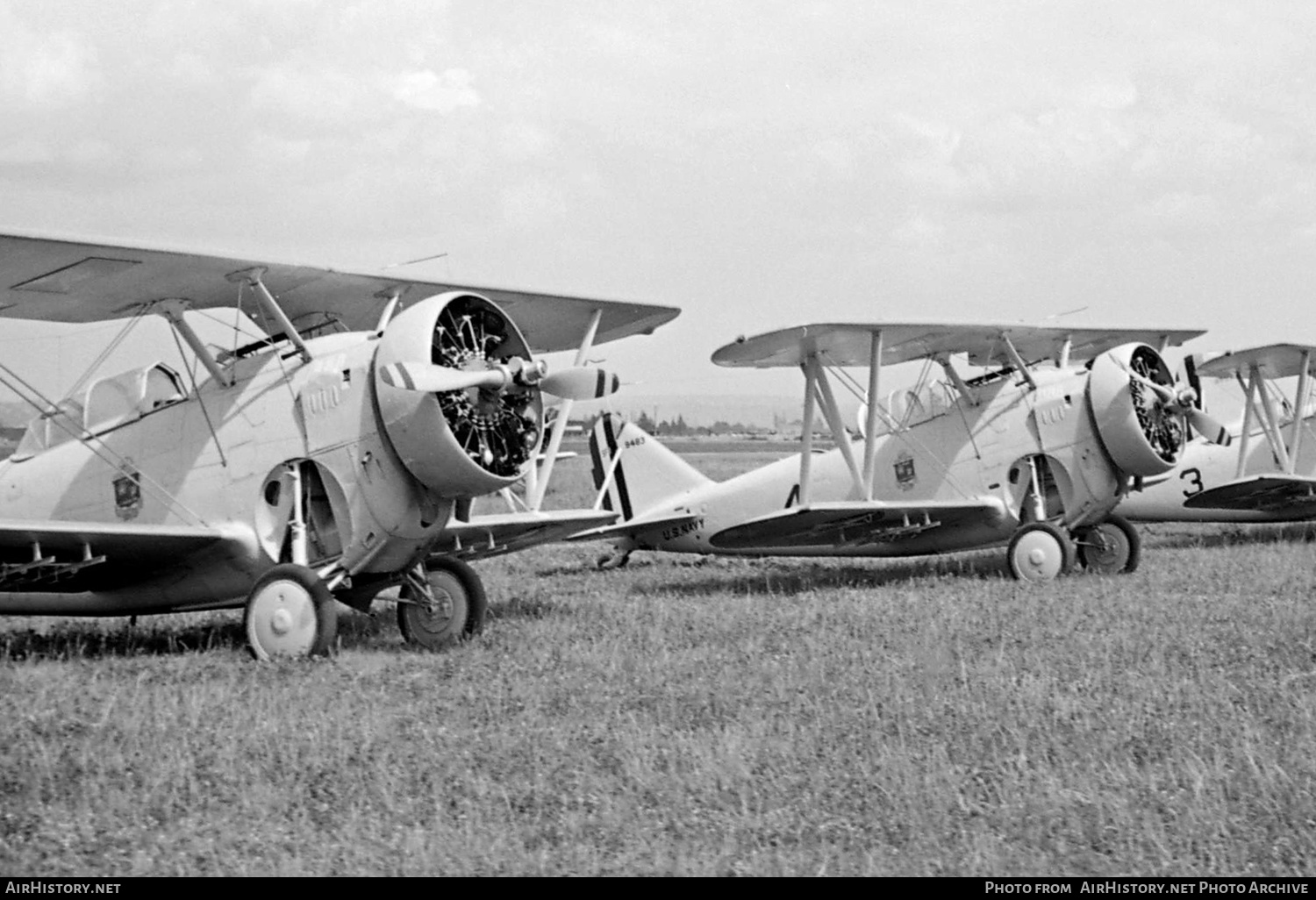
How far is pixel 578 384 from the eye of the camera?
9227mm

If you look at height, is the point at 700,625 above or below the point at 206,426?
below

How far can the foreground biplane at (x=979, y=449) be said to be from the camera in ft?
43.4

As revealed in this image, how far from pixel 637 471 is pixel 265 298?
8.35 m

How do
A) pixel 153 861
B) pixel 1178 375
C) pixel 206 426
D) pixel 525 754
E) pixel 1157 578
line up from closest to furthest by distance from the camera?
pixel 153 861 < pixel 525 754 < pixel 206 426 < pixel 1157 578 < pixel 1178 375

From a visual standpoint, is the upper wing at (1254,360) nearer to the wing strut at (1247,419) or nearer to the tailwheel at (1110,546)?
the wing strut at (1247,419)

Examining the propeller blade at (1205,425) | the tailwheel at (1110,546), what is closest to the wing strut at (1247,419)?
the propeller blade at (1205,425)

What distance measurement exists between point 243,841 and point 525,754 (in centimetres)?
149

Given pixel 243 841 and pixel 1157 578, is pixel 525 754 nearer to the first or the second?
pixel 243 841

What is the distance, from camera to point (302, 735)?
20.4 ft

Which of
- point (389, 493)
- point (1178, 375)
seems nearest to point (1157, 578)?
point (1178, 375)

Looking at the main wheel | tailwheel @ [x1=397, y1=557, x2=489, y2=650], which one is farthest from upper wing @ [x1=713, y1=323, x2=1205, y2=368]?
the main wheel

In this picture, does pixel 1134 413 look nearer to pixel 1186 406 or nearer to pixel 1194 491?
pixel 1186 406

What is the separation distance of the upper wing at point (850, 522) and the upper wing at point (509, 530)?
2452 mm

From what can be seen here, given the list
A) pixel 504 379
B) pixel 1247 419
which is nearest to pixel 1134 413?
pixel 1247 419
